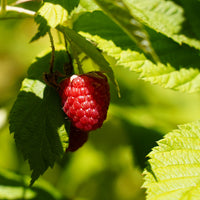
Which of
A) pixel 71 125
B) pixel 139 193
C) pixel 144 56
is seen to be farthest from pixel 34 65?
pixel 139 193

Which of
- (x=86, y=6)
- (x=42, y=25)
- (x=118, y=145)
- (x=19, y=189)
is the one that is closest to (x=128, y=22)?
(x=42, y=25)

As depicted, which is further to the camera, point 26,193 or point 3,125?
point 3,125

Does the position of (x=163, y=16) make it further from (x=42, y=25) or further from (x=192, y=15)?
(x=42, y=25)

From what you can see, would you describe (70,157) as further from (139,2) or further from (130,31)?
(130,31)

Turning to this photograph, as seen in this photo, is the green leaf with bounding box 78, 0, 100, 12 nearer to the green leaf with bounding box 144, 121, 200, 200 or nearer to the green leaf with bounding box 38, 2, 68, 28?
the green leaf with bounding box 38, 2, 68, 28

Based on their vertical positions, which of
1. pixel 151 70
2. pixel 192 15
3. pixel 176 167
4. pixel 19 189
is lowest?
pixel 19 189

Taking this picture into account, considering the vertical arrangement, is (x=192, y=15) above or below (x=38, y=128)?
above

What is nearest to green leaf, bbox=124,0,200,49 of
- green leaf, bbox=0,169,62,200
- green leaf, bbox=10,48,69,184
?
green leaf, bbox=10,48,69,184
